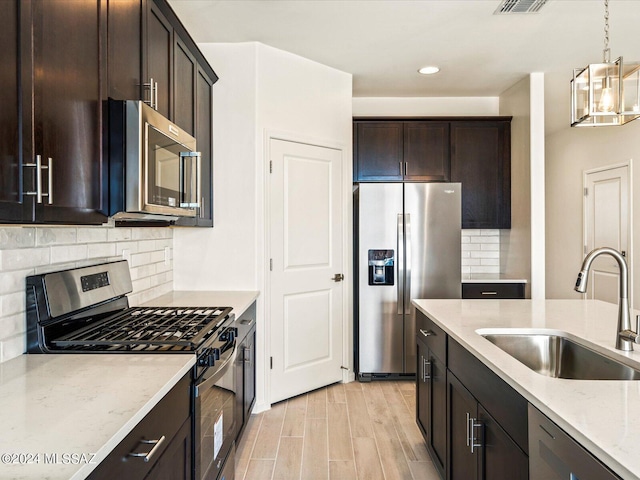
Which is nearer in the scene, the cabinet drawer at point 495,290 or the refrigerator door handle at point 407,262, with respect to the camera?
the refrigerator door handle at point 407,262

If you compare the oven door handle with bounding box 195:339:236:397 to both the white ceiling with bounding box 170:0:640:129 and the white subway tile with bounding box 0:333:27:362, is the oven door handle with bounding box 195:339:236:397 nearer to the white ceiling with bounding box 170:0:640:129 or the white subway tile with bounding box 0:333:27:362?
the white subway tile with bounding box 0:333:27:362

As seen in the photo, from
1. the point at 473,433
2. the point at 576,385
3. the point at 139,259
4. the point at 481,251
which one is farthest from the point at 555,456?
the point at 481,251

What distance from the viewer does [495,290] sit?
4.23m

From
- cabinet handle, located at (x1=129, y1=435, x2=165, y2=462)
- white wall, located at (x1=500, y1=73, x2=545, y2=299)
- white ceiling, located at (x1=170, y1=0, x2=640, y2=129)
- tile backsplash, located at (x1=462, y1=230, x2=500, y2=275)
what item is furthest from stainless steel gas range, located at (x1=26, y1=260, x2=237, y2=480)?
tile backsplash, located at (x1=462, y1=230, x2=500, y2=275)

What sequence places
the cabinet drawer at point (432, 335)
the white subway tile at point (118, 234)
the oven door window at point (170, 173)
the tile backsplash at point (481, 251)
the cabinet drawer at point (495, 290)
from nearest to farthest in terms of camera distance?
the oven door window at point (170, 173)
the cabinet drawer at point (432, 335)
the white subway tile at point (118, 234)
the cabinet drawer at point (495, 290)
the tile backsplash at point (481, 251)

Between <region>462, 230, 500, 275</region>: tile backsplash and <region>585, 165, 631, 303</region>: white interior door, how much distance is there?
1.16m

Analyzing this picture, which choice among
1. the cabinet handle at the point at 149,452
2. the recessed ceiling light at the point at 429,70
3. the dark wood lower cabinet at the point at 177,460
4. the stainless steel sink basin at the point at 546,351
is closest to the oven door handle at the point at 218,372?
the dark wood lower cabinet at the point at 177,460

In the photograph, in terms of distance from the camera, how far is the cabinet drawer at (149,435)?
38.2 inches

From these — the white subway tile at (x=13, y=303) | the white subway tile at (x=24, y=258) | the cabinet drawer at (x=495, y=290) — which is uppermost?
the white subway tile at (x=24, y=258)

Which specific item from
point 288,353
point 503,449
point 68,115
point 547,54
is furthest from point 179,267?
point 547,54

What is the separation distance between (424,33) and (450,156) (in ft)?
→ 4.81

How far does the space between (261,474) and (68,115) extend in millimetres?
2022

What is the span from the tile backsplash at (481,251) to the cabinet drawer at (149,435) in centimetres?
384

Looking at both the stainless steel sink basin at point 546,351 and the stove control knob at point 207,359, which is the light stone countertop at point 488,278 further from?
the stove control knob at point 207,359
